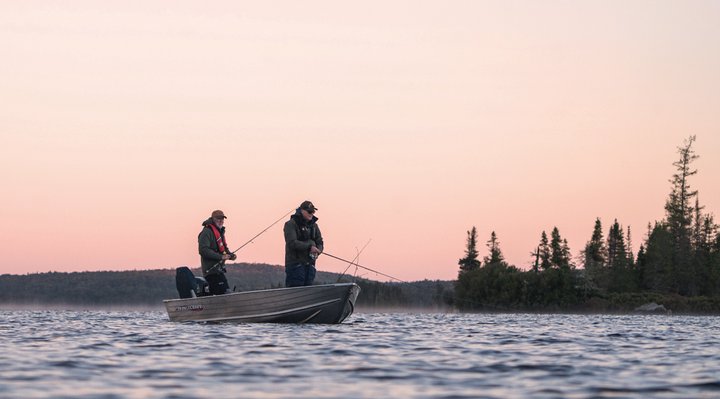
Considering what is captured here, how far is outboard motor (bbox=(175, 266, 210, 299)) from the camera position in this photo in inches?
1064

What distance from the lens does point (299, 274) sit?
2581cm

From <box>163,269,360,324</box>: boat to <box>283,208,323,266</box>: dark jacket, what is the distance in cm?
Result: 105

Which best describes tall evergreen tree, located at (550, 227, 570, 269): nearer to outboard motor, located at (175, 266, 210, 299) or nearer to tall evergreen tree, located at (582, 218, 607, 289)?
tall evergreen tree, located at (582, 218, 607, 289)

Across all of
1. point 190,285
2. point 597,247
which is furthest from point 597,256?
point 190,285

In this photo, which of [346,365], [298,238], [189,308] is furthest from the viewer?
[189,308]

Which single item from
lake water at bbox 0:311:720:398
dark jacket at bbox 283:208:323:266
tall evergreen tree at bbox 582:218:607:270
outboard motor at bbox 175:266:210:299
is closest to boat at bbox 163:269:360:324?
outboard motor at bbox 175:266:210:299

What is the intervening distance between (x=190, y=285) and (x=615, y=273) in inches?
3520

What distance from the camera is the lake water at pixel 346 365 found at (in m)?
11.3

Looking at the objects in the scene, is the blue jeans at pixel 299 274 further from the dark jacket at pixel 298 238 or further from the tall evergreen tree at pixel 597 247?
the tall evergreen tree at pixel 597 247

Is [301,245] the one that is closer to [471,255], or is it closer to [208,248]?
[208,248]

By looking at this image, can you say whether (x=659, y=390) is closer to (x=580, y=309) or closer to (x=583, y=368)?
(x=583, y=368)

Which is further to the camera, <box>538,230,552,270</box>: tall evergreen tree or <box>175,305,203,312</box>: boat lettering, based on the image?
<box>538,230,552,270</box>: tall evergreen tree

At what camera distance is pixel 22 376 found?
12438 mm

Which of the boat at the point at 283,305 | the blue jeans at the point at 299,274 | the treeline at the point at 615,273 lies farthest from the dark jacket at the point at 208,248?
the treeline at the point at 615,273
